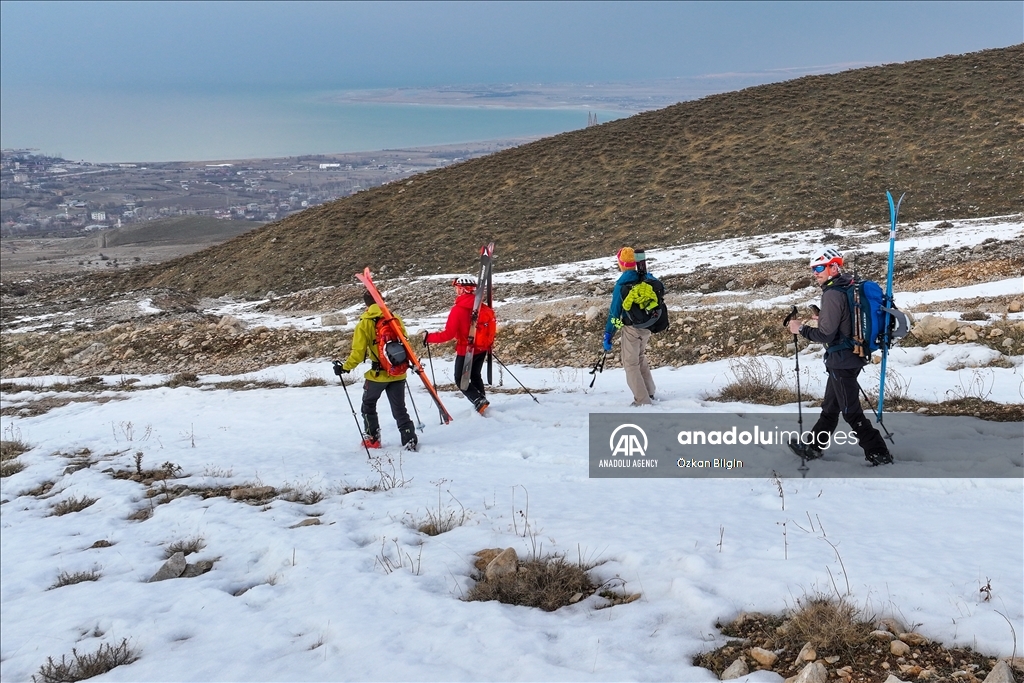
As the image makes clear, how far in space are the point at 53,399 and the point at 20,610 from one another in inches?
513

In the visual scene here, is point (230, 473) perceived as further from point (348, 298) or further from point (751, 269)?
point (348, 298)

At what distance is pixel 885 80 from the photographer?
46.1 metres

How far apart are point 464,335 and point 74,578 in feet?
19.4

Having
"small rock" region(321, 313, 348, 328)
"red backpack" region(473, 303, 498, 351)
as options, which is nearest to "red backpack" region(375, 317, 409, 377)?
"red backpack" region(473, 303, 498, 351)

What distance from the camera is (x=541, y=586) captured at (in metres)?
5.18

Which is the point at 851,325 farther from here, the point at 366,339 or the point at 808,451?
the point at 366,339

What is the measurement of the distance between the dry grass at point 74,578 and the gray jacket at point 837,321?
724 cm

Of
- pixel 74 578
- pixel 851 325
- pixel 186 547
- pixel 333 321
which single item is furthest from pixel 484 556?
pixel 333 321

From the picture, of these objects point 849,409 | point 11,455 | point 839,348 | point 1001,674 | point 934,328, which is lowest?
point 11,455

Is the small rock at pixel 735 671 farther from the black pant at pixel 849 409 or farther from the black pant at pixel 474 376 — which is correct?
the black pant at pixel 474 376

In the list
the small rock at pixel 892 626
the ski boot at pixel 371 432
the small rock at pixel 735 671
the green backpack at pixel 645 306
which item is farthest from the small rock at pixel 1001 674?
the ski boot at pixel 371 432

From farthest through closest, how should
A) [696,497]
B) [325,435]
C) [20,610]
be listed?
[325,435]
[696,497]
[20,610]

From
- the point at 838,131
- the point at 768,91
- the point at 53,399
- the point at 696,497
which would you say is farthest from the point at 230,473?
the point at 768,91

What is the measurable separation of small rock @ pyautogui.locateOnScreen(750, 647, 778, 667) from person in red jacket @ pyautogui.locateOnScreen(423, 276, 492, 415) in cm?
679
